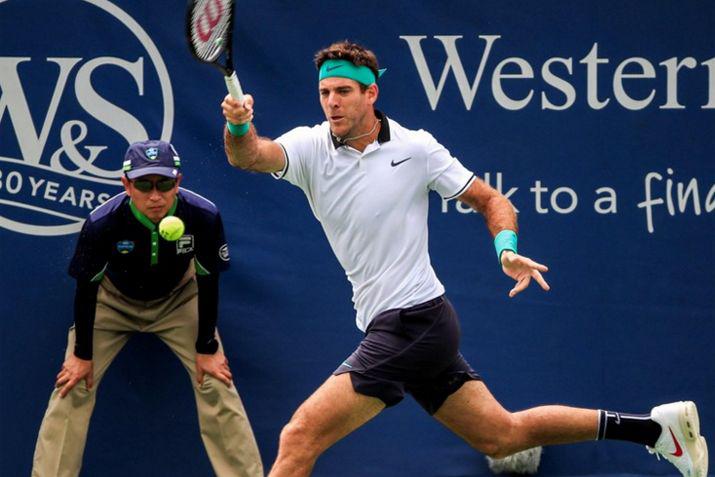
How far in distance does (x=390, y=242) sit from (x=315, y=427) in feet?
2.43

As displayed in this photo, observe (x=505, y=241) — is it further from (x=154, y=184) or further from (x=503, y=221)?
(x=154, y=184)

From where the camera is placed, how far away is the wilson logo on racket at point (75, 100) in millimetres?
6559

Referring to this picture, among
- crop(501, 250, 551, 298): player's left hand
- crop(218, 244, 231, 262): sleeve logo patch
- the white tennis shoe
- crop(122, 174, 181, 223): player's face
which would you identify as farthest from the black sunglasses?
the white tennis shoe

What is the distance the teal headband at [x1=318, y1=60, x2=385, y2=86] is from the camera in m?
5.30

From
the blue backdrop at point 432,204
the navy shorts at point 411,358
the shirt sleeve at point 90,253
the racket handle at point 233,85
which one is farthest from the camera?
the blue backdrop at point 432,204

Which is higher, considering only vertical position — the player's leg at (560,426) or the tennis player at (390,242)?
the tennis player at (390,242)

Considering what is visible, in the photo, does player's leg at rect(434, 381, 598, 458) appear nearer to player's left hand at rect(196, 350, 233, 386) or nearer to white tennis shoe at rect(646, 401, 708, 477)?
white tennis shoe at rect(646, 401, 708, 477)

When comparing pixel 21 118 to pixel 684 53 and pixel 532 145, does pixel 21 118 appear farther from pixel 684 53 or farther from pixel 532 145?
pixel 684 53

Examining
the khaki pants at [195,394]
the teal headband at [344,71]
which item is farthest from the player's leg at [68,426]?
the teal headband at [344,71]

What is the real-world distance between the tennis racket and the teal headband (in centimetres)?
56

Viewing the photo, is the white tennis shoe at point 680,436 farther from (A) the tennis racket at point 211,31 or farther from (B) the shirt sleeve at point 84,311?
(B) the shirt sleeve at point 84,311

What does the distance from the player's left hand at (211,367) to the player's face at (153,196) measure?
0.66m

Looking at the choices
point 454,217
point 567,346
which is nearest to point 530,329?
point 567,346

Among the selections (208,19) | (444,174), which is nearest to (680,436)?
(444,174)
